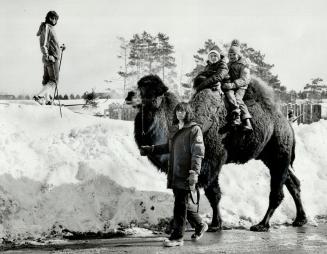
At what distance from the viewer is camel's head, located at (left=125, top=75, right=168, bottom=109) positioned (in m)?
9.70

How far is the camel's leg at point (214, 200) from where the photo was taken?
10.5m

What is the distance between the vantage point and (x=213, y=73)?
34.2ft

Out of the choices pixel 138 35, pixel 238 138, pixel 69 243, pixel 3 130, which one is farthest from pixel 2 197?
pixel 138 35

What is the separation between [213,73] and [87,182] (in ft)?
9.40

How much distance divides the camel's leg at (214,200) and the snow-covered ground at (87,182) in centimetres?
47

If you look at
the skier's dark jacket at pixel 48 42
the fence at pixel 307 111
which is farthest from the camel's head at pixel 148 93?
the fence at pixel 307 111

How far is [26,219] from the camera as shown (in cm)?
952

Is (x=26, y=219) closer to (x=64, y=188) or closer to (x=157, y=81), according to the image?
(x=64, y=188)

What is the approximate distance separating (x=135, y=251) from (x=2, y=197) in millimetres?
2681

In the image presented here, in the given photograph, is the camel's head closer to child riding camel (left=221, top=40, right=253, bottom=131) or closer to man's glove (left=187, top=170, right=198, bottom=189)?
child riding camel (left=221, top=40, right=253, bottom=131)

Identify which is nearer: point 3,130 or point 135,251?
point 135,251

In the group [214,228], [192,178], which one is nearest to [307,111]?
[214,228]

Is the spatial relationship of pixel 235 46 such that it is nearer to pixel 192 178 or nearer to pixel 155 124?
pixel 155 124

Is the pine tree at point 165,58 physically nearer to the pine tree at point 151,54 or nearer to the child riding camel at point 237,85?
the pine tree at point 151,54
